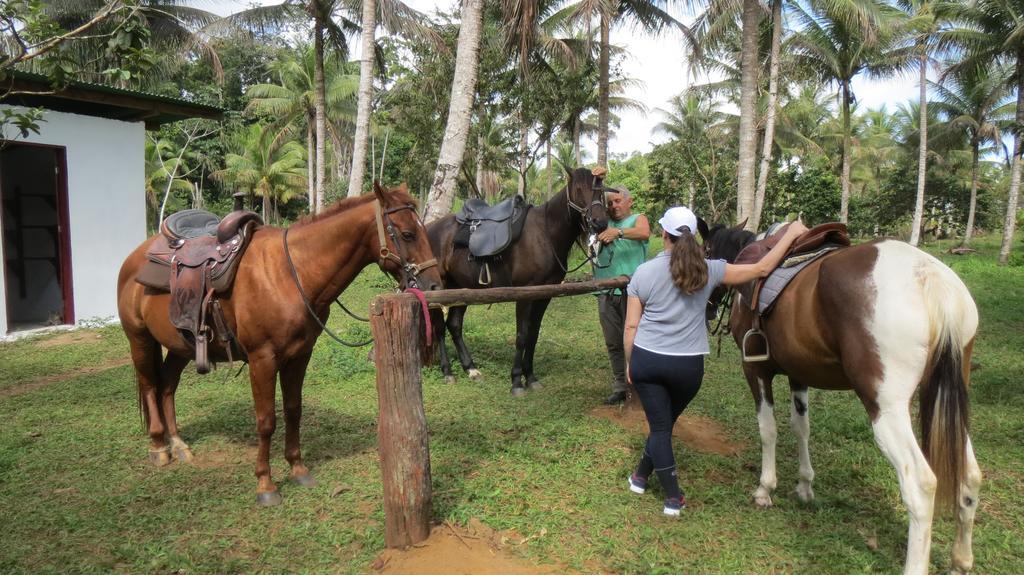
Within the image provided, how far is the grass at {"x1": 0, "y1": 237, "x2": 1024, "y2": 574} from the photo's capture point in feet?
10.1

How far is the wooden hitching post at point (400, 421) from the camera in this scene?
10.1 feet

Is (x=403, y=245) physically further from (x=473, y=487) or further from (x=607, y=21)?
(x=607, y=21)

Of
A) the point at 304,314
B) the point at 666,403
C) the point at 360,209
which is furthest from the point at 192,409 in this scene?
the point at 666,403

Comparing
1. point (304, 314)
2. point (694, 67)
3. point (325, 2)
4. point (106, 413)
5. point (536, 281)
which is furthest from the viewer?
point (694, 67)

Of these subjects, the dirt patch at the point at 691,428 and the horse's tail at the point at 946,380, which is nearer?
the horse's tail at the point at 946,380

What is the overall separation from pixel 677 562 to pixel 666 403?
82cm

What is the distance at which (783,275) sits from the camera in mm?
3395

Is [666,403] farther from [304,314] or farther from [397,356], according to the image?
[304,314]

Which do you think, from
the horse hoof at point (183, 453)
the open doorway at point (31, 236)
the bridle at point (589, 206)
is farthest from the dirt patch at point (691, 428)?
the open doorway at point (31, 236)

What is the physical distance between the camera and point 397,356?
3.10m

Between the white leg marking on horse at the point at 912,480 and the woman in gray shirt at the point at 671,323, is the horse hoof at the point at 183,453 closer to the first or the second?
the woman in gray shirt at the point at 671,323

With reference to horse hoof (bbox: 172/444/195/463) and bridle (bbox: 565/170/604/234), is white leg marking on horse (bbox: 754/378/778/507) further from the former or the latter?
horse hoof (bbox: 172/444/195/463)

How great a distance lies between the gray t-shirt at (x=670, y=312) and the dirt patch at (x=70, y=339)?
841cm

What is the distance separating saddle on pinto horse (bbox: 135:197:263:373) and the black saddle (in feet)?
8.20
